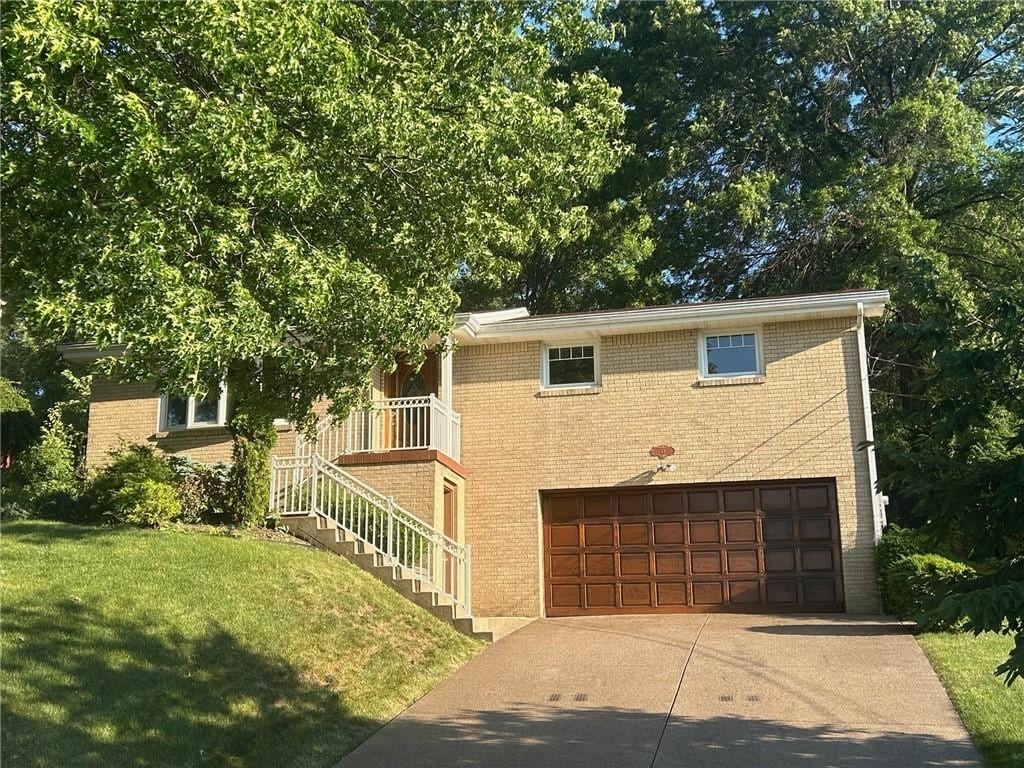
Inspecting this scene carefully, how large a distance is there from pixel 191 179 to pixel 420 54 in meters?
4.33

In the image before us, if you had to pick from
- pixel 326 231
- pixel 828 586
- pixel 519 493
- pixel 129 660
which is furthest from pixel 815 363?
pixel 129 660

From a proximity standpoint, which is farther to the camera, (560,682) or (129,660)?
(560,682)

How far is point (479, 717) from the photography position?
31.5 ft

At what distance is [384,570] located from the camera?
14102mm

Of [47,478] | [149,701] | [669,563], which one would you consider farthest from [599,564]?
[47,478]

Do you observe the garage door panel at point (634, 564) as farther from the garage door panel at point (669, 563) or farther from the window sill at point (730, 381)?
the window sill at point (730, 381)

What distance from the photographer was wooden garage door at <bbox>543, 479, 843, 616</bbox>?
16219 mm

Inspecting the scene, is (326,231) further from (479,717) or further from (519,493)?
(519,493)

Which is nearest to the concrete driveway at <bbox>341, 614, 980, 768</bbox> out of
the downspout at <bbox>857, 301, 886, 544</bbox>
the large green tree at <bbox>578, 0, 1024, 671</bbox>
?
the downspout at <bbox>857, 301, 886, 544</bbox>

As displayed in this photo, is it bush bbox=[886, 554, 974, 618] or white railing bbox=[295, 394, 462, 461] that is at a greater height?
white railing bbox=[295, 394, 462, 461]

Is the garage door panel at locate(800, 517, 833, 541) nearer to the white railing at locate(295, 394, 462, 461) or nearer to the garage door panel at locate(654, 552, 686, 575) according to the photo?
the garage door panel at locate(654, 552, 686, 575)

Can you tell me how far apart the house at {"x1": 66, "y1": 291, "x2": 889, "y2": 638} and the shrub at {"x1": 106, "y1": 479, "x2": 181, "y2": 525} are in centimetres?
198

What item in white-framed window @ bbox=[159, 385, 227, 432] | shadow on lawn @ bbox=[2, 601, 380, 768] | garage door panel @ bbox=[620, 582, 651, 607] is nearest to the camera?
shadow on lawn @ bbox=[2, 601, 380, 768]

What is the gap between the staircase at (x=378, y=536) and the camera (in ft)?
45.3
